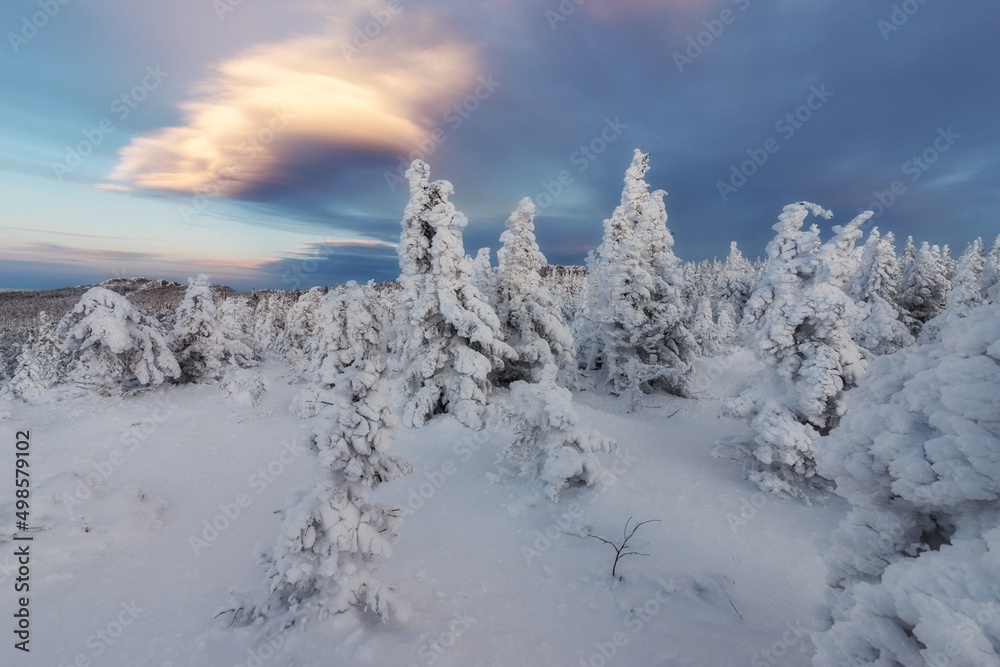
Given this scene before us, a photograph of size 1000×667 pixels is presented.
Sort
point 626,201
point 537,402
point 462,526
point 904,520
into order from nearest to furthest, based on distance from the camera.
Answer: point 904,520 → point 462,526 → point 537,402 → point 626,201

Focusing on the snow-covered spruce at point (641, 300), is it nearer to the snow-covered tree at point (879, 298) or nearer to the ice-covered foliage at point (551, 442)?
the ice-covered foliage at point (551, 442)

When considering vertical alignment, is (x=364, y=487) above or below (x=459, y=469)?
→ above

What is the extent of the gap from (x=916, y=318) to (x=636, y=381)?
26790 mm

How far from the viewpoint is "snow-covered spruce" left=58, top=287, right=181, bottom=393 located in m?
21.7

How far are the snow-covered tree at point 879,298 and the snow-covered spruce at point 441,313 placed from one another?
25123mm

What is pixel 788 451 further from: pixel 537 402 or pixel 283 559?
pixel 283 559

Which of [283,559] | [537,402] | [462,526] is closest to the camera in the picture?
[283,559]

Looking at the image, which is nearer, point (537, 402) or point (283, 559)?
point (283, 559)

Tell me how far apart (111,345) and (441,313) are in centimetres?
1748

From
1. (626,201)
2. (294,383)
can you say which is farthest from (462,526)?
(294,383)

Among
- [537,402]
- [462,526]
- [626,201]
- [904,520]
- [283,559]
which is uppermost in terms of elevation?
[626,201]

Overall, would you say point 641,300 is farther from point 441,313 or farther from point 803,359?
point 441,313

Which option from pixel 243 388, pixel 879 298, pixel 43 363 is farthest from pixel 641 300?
pixel 43 363

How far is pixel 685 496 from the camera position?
12.7 m
